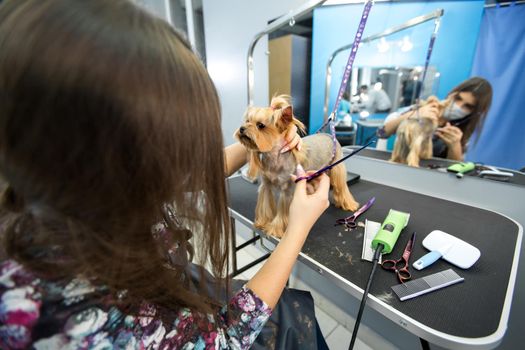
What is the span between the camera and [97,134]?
0.29 m

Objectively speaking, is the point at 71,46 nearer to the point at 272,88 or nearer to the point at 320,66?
the point at 320,66

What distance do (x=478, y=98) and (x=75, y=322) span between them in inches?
49.4

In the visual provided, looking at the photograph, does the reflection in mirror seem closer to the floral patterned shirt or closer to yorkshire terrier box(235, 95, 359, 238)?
yorkshire terrier box(235, 95, 359, 238)

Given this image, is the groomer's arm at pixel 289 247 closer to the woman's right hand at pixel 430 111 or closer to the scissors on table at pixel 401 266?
the scissors on table at pixel 401 266

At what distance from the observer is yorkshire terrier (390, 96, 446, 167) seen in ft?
3.41

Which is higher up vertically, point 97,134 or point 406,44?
point 406,44

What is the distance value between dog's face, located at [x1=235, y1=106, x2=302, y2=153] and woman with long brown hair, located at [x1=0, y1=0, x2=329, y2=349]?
13.6 inches

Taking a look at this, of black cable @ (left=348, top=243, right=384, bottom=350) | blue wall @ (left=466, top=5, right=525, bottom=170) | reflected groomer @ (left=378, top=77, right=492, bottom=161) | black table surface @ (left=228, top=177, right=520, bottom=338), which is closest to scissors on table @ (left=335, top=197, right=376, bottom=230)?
black table surface @ (left=228, top=177, right=520, bottom=338)

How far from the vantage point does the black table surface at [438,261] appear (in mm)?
A: 546

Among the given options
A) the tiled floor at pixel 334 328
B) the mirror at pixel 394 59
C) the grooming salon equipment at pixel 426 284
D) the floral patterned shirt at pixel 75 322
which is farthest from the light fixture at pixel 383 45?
the tiled floor at pixel 334 328

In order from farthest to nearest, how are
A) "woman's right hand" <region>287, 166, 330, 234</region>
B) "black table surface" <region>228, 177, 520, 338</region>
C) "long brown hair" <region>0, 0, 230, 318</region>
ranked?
"woman's right hand" <region>287, 166, 330, 234</region> < "black table surface" <region>228, 177, 520, 338</region> < "long brown hair" <region>0, 0, 230, 318</region>

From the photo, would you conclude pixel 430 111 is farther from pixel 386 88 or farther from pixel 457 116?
pixel 386 88

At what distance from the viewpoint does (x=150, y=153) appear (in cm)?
32

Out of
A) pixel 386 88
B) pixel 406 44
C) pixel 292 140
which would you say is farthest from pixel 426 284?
pixel 406 44
